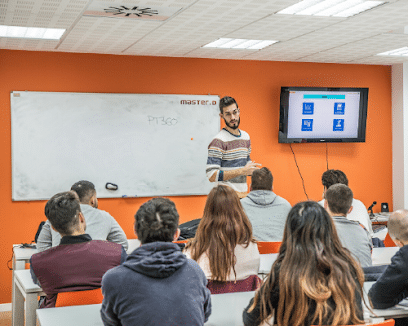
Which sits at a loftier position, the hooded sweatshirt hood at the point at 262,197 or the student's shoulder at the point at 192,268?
the hooded sweatshirt hood at the point at 262,197

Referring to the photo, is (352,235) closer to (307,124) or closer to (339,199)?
(339,199)

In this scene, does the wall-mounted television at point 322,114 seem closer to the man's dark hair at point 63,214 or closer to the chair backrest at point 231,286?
the chair backrest at point 231,286

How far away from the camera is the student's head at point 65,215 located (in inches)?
106

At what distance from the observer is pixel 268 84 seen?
657cm

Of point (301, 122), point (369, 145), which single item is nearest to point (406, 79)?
point (369, 145)

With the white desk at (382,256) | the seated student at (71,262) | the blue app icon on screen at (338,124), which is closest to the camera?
the seated student at (71,262)

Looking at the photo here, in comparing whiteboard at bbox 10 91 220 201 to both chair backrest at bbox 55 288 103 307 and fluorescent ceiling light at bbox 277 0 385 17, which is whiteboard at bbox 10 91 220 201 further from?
chair backrest at bbox 55 288 103 307

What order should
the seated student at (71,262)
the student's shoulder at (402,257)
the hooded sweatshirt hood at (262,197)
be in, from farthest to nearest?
1. the hooded sweatshirt hood at (262,197)
2. the seated student at (71,262)
3. the student's shoulder at (402,257)

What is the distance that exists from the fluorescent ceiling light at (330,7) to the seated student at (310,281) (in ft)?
7.85

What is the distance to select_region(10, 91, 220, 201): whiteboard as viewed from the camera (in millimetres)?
5527

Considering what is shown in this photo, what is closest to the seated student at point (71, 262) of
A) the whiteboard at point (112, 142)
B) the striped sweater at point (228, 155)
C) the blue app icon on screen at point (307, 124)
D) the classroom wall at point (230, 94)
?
the striped sweater at point (228, 155)

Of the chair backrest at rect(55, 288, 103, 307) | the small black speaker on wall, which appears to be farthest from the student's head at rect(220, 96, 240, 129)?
the small black speaker on wall

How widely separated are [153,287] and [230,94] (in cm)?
479

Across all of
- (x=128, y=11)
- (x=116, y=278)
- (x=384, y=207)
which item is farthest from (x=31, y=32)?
(x=384, y=207)
